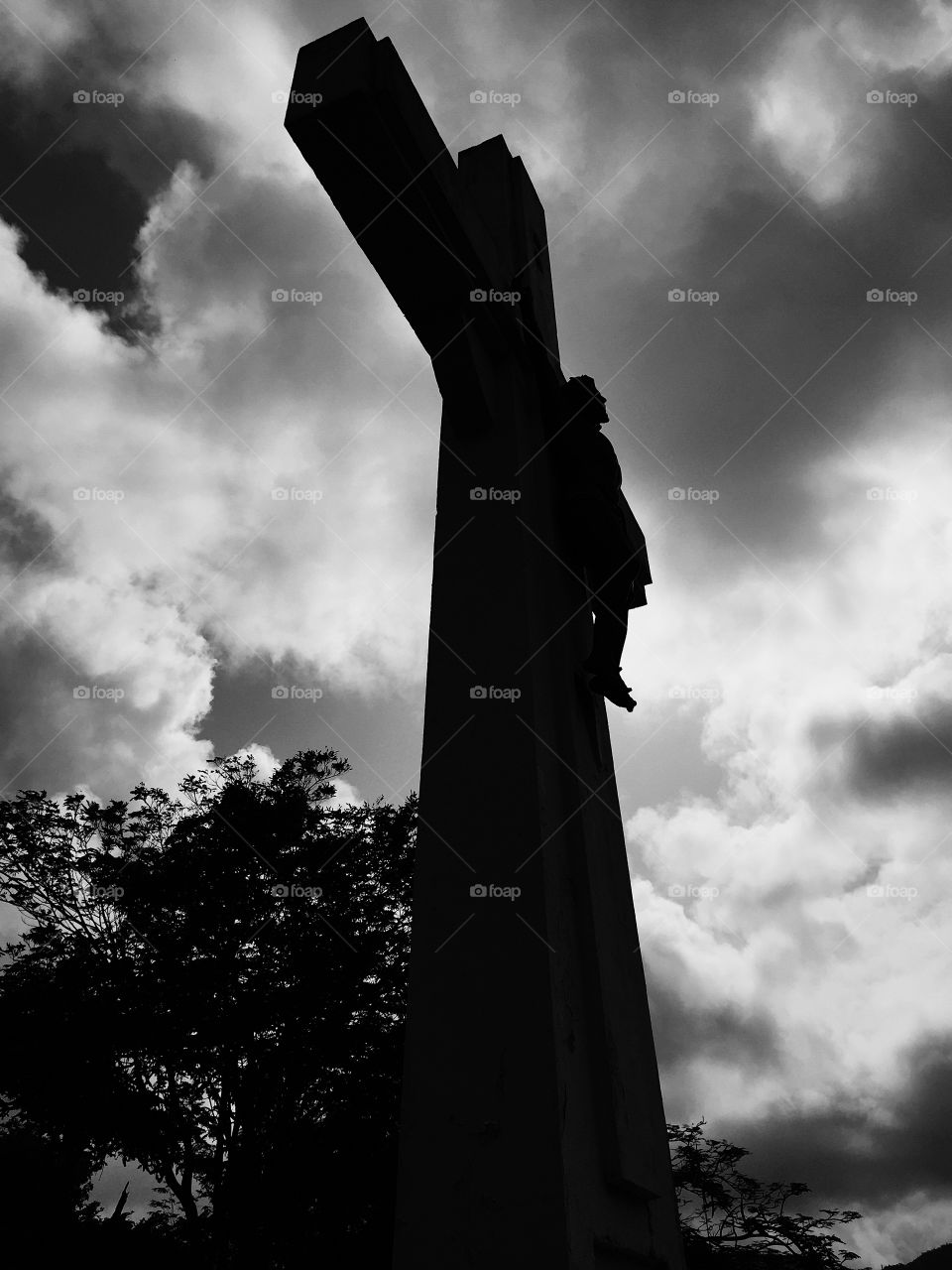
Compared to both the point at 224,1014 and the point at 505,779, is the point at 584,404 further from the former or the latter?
the point at 224,1014

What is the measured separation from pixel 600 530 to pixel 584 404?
0.53 meters

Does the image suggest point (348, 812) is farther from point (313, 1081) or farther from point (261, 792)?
point (313, 1081)

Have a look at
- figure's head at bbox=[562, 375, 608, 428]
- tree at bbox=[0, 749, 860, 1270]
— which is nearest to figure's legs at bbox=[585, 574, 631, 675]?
figure's head at bbox=[562, 375, 608, 428]

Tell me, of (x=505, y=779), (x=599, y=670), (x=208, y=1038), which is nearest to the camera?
(x=505, y=779)

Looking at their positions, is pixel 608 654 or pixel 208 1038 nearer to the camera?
pixel 608 654

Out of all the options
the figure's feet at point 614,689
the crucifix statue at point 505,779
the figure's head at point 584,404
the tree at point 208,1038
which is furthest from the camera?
the tree at point 208,1038

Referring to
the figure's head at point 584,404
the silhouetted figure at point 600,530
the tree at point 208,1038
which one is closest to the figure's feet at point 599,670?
the silhouetted figure at point 600,530

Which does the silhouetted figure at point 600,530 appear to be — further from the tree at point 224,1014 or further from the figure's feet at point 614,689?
the tree at point 224,1014

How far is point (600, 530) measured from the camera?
9.49 feet

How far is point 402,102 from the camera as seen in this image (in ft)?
7.80

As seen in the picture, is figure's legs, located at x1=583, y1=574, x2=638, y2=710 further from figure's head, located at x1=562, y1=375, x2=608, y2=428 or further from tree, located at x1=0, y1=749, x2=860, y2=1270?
tree, located at x1=0, y1=749, x2=860, y2=1270

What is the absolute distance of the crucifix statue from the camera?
157 centimetres

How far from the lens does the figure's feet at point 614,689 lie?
2.65 metres

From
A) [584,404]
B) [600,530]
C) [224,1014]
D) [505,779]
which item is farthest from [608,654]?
[224,1014]
